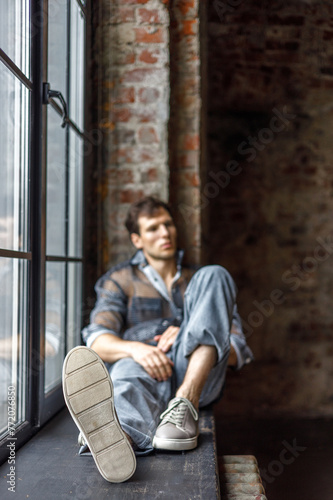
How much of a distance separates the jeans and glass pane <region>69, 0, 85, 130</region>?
112cm

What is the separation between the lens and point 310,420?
142 inches

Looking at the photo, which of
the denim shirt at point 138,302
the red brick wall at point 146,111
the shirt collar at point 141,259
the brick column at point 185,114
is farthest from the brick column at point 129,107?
the denim shirt at point 138,302

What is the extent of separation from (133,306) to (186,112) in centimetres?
112

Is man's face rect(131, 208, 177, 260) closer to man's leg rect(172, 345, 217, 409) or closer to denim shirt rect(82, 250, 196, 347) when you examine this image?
denim shirt rect(82, 250, 196, 347)

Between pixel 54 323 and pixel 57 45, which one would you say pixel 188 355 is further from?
pixel 57 45

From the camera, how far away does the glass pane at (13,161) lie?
1552mm

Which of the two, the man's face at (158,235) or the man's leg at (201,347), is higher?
the man's face at (158,235)

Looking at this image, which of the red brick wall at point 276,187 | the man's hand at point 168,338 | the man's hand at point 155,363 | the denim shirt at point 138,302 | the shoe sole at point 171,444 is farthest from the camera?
the red brick wall at point 276,187

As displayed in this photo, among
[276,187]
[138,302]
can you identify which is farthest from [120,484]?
[276,187]

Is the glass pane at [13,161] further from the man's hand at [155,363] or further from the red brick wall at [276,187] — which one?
the red brick wall at [276,187]

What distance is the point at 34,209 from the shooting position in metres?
1.82

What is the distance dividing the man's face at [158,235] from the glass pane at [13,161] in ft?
2.22


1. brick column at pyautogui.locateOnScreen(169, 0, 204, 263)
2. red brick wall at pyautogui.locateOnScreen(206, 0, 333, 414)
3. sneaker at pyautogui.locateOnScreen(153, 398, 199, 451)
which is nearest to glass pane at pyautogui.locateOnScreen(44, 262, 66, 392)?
sneaker at pyautogui.locateOnScreen(153, 398, 199, 451)

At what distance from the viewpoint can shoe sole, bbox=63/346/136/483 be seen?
1.30 m
